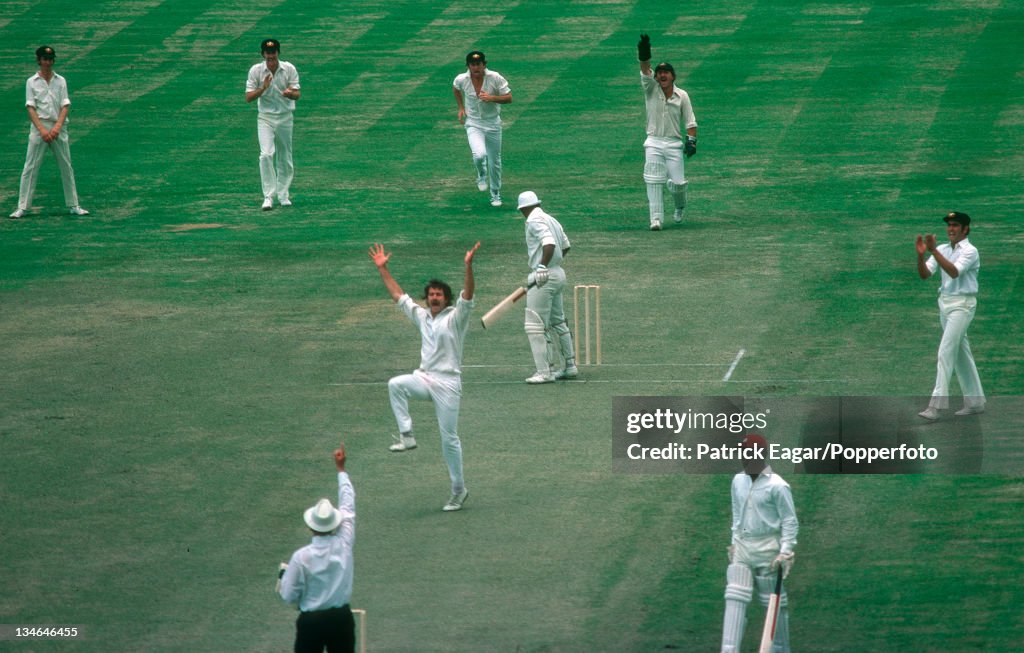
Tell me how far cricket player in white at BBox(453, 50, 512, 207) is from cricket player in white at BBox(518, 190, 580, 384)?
7.98 meters

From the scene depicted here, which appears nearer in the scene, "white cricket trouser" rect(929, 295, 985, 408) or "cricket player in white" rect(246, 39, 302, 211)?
"white cricket trouser" rect(929, 295, 985, 408)

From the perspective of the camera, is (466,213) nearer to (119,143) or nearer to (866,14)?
(119,143)

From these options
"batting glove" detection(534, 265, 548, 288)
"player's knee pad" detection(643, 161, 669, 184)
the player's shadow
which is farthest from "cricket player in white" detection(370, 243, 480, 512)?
"player's knee pad" detection(643, 161, 669, 184)

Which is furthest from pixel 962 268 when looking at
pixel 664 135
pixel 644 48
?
pixel 664 135

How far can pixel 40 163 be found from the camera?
26875 millimetres

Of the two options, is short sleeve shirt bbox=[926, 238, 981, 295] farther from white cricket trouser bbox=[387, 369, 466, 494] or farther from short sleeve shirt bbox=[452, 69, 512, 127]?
short sleeve shirt bbox=[452, 69, 512, 127]

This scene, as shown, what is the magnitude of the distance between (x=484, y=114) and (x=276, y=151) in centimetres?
350

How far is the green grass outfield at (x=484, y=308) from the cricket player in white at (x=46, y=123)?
679 millimetres

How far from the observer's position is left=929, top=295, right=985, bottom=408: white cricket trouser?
16781mm

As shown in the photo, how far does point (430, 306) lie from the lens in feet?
49.2

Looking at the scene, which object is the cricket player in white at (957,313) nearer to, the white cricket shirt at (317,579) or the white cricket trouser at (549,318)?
the white cricket trouser at (549,318)

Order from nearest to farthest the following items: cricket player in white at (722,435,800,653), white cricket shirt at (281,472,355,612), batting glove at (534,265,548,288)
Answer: white cricket shirt at (281,472,355,612) → cricket player in white at (722,435,800,653) → batting glove at (534,265,548,288)

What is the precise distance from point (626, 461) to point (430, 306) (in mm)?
2624

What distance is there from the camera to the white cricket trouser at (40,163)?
26.4 meters
